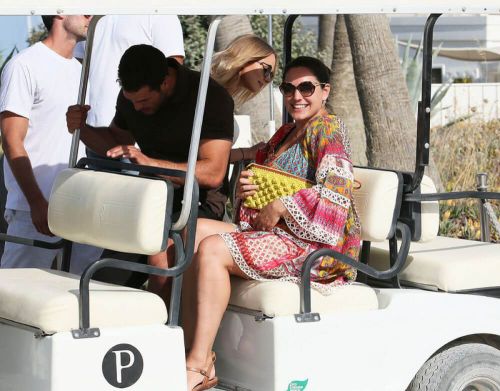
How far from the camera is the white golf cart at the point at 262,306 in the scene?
11.8ft

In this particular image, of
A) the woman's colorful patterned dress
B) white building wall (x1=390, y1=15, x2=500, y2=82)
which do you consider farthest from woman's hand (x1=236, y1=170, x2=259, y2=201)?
white building wall (x1=390, y1=15, x2=500, y2=82)

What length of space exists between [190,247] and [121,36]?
2082 millimetres

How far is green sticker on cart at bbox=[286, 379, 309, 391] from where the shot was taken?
12.9 feet

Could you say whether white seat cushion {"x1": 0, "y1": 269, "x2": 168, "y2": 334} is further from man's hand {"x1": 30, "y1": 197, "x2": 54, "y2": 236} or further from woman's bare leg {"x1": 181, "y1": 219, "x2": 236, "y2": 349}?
man's hand {"x1": 30, "y1": 197, "x2": 54, "y2": 236}

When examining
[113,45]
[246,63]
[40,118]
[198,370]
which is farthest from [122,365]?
[113,45]

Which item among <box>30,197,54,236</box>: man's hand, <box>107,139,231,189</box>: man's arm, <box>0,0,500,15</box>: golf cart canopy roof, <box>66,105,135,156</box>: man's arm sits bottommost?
<box>30,197,54,236</box>: man's hand

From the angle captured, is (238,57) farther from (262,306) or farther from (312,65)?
(262,306)

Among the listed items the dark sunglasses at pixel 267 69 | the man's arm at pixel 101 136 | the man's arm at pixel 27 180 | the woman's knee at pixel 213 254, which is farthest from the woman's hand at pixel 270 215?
the man's arm at pixel 27 180

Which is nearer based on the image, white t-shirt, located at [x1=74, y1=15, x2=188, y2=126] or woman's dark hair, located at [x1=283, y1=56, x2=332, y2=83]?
woman's dark hair, located at [x1=283, y1=56, x2=332, y2=83]

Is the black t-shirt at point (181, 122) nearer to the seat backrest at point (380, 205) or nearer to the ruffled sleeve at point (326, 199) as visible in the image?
the ruffled sleeve at point (326, 199)

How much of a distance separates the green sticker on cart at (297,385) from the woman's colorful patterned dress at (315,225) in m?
A: 0.34

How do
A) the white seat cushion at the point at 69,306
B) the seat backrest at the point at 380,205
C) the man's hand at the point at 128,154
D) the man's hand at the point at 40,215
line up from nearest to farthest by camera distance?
the white seat cushion at the point at 69,306, the man's hand at the point at 128,154, the seat backrest at the point at 380,205, the man's hand at the point at 40,215

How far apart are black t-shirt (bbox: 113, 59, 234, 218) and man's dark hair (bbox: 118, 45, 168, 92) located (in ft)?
0.42

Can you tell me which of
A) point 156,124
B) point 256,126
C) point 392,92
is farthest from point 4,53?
point 156,124
